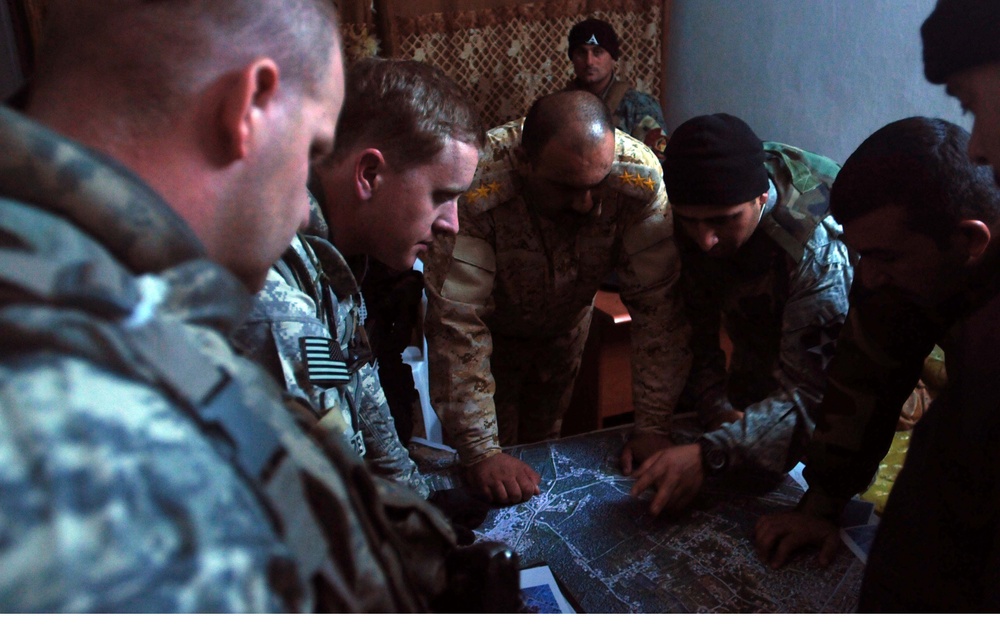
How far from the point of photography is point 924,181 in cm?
103

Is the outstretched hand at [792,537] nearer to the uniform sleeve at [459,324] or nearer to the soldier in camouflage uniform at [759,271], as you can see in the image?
the soldier in camouflage uniform at [759,271]

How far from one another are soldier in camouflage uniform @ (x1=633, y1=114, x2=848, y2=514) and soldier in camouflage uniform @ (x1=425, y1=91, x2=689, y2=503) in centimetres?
11

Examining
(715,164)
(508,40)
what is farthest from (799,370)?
(508,40)

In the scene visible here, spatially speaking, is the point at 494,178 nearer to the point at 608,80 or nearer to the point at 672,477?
the point at 672,477

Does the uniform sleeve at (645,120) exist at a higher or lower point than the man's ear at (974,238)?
higher

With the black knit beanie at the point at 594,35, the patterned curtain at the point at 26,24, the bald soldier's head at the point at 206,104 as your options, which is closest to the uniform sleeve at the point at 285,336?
the bald soldier's head at the point at 206,104

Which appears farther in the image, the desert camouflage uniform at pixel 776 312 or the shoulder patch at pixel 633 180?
the shoulder patch at pixel 633 180

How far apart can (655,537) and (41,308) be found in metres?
1.02

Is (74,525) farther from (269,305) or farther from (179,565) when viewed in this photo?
(269,305)

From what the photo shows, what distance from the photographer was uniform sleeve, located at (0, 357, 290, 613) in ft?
0.92

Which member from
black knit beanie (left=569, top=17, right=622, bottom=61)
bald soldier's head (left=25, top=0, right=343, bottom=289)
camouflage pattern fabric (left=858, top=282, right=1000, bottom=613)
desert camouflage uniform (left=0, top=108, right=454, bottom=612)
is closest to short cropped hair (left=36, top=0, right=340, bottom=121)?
bald soldier's head (left=25, top=0, right=343, bottom=289)

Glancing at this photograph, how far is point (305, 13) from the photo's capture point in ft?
1.88

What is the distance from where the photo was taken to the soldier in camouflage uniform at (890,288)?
3.34 feet

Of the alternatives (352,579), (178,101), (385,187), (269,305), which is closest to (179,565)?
(352,579)
